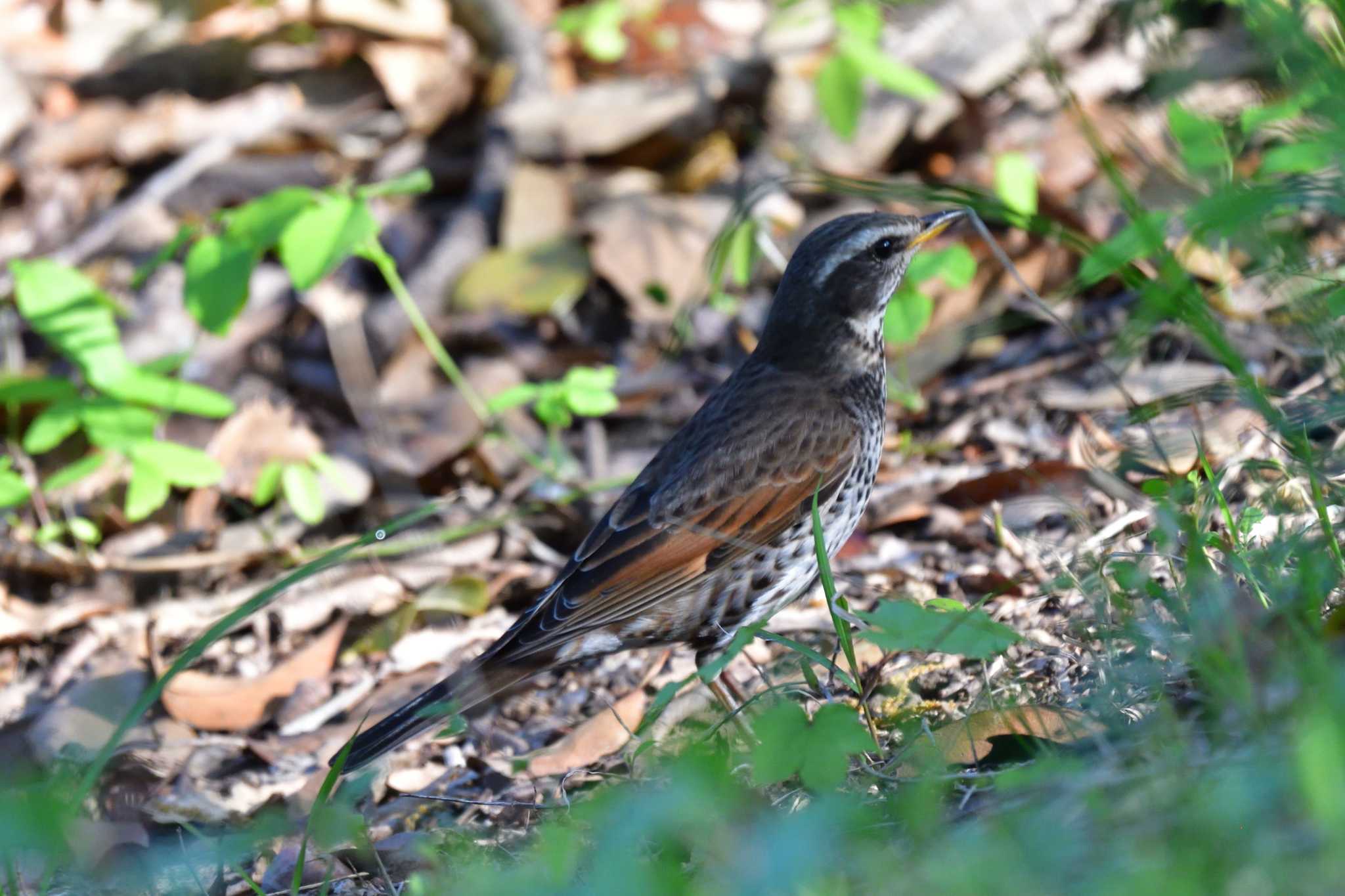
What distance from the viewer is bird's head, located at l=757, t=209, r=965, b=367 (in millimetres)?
4840

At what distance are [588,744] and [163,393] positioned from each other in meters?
2.35

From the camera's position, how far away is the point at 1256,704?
252cm

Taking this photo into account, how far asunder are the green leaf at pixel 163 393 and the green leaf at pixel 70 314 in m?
0.05

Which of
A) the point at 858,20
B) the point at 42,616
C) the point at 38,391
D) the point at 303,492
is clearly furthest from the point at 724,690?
the point at 858,20

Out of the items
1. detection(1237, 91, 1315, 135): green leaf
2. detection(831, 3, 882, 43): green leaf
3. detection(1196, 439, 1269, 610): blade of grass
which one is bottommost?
detection(1196, 439, 1269, 610): blade of grass

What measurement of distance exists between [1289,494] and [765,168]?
4110mm

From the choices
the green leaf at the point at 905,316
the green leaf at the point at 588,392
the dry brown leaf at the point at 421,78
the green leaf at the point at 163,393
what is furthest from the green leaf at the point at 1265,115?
the dry brown leaf at the point at 421,78

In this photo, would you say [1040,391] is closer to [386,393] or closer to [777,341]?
[777,341]

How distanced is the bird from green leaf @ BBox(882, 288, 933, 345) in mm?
92

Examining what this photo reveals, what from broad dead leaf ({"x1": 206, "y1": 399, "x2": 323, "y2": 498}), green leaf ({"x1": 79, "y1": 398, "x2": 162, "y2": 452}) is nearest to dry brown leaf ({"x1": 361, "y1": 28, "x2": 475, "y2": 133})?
broad dead leaf ({"x1": 206, "y1": 399, "x2": 323, "y2": 498})

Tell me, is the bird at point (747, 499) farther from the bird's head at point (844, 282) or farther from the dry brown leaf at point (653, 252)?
the dry brown leaf at point (653, 252)

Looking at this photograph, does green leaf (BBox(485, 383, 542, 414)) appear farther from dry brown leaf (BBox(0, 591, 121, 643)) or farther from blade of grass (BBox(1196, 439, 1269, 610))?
blade of grass (BBox(1196, 439, 1269, 610))

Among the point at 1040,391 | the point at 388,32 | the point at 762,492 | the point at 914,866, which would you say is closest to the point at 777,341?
the point at 762,492

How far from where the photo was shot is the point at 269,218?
4.99 metres
